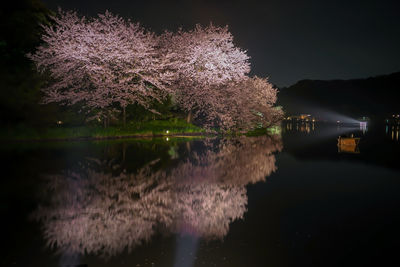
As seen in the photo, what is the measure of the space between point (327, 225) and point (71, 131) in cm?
2502

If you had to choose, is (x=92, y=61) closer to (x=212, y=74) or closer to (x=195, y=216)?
(x=212, y=74)

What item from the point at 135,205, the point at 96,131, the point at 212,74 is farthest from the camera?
the point at 212,74

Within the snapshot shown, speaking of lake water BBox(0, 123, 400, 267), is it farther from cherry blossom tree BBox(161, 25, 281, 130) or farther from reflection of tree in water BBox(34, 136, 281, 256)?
cherry blossom tree BBox(161, 25, 281, 130)

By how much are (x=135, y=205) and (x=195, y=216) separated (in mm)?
1834

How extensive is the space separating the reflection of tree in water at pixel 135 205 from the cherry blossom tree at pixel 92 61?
1734 centimetres

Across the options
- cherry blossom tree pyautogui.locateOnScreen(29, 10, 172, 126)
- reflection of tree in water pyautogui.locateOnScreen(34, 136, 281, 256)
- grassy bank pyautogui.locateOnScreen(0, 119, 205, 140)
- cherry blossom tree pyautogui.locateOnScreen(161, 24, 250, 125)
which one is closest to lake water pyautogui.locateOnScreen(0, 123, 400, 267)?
reflection of tree in water pyautogui.locateOnScreen(34, 136, 281, 256)

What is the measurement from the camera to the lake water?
18.6ft

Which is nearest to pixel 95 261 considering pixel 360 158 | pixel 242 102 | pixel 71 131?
pixel 360 158

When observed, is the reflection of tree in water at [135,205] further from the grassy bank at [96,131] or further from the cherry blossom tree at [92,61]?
the cherry blossom tree at [92,61]

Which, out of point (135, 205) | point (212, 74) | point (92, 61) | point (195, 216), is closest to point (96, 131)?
point (92, 61)

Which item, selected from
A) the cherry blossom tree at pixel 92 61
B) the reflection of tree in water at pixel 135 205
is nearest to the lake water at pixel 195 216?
the reflection of tree in water at pixel 135 205

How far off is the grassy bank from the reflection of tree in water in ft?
46.3

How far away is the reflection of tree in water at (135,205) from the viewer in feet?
21.3

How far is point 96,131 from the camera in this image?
1180 inches
